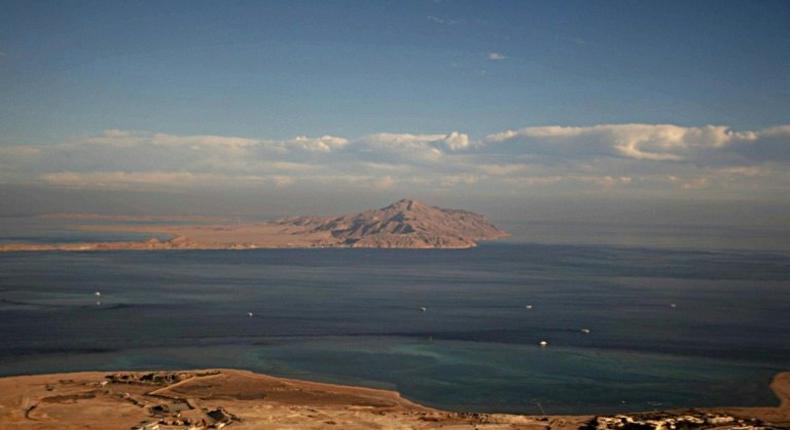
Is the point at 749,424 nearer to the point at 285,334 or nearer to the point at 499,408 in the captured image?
the point at 499,408

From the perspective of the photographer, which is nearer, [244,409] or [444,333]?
[244,409]

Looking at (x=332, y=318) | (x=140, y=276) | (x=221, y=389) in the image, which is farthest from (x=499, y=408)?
(x=140, y=276)

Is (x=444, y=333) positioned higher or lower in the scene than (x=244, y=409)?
higher

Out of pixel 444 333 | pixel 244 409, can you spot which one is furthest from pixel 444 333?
pixel 244 409

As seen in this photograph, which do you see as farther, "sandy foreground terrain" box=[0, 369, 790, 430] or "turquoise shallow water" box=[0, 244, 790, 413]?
"turquoise shallow water" box=[0, 244, 790, 413]

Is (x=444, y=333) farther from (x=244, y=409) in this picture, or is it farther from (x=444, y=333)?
(x=244, y=409)
